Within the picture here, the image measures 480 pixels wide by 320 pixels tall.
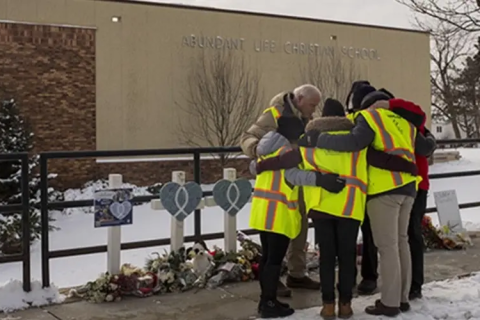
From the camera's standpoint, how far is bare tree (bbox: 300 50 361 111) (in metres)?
21.4

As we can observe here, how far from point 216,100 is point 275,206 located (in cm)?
1457

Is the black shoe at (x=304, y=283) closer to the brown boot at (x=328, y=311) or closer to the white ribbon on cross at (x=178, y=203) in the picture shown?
the brown boot at (x=328, y=311)

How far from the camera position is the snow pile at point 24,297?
5.23 m

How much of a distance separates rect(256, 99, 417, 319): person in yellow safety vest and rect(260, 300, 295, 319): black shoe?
0.29 m

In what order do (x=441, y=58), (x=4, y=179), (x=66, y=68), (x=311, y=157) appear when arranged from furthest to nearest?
(x=441, y=58), (x=66, y=68), (x=4, y=179), (x=311, y=157)

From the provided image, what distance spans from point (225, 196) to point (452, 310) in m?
2.24

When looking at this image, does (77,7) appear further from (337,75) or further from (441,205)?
(441,205)

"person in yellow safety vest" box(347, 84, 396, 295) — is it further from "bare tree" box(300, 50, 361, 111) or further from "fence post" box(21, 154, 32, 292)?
"bare tree" box(300, 50, 361, 111)

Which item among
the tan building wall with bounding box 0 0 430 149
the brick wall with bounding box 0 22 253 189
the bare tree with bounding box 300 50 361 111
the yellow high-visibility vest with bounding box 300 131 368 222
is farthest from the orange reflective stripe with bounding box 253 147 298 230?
the bare tree with bounding box 300 50 361 111

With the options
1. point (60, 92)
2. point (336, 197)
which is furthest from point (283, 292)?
point (60, 92)

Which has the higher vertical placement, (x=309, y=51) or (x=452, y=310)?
(x=309, y=51)

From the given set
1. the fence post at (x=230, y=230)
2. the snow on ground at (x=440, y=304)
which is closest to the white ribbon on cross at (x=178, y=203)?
the fence post at (x=230, y=230)

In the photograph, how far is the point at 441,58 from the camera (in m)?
46.4

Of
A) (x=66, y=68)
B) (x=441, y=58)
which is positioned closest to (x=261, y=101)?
(x=66, y=68)
